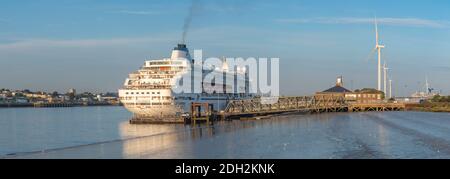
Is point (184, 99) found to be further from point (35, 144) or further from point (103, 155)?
point (103, 155)

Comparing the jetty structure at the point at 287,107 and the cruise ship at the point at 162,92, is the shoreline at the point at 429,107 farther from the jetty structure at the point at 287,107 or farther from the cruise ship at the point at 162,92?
the cruise ship at the point at 162,92

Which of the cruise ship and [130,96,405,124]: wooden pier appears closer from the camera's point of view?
[130,96,405,124]: wooden pier

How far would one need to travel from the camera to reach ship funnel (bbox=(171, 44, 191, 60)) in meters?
62.7

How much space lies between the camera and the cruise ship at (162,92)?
52375 mm

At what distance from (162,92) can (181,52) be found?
12011 millimetres

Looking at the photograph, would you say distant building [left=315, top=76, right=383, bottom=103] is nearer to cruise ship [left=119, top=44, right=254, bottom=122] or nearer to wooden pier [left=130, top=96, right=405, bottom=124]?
wooden pier [left=130, top=96, right=405, bottom=124]

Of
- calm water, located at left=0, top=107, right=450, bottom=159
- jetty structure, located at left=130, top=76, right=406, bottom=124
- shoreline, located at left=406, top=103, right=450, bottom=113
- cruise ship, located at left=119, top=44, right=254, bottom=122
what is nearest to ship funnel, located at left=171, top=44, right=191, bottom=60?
cruise ship, located at left=119, top=44, right=254, bottom=122

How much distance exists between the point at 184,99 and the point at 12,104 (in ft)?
482

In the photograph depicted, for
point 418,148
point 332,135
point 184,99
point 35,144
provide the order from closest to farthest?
point 418,148, point 35,144, point 332,135, point 184,99

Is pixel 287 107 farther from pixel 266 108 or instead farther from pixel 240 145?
pixel 240 145

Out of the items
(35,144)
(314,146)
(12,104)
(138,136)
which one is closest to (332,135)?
(314,146)

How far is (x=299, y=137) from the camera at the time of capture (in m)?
36.0

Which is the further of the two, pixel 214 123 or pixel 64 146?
pixel 214 123
